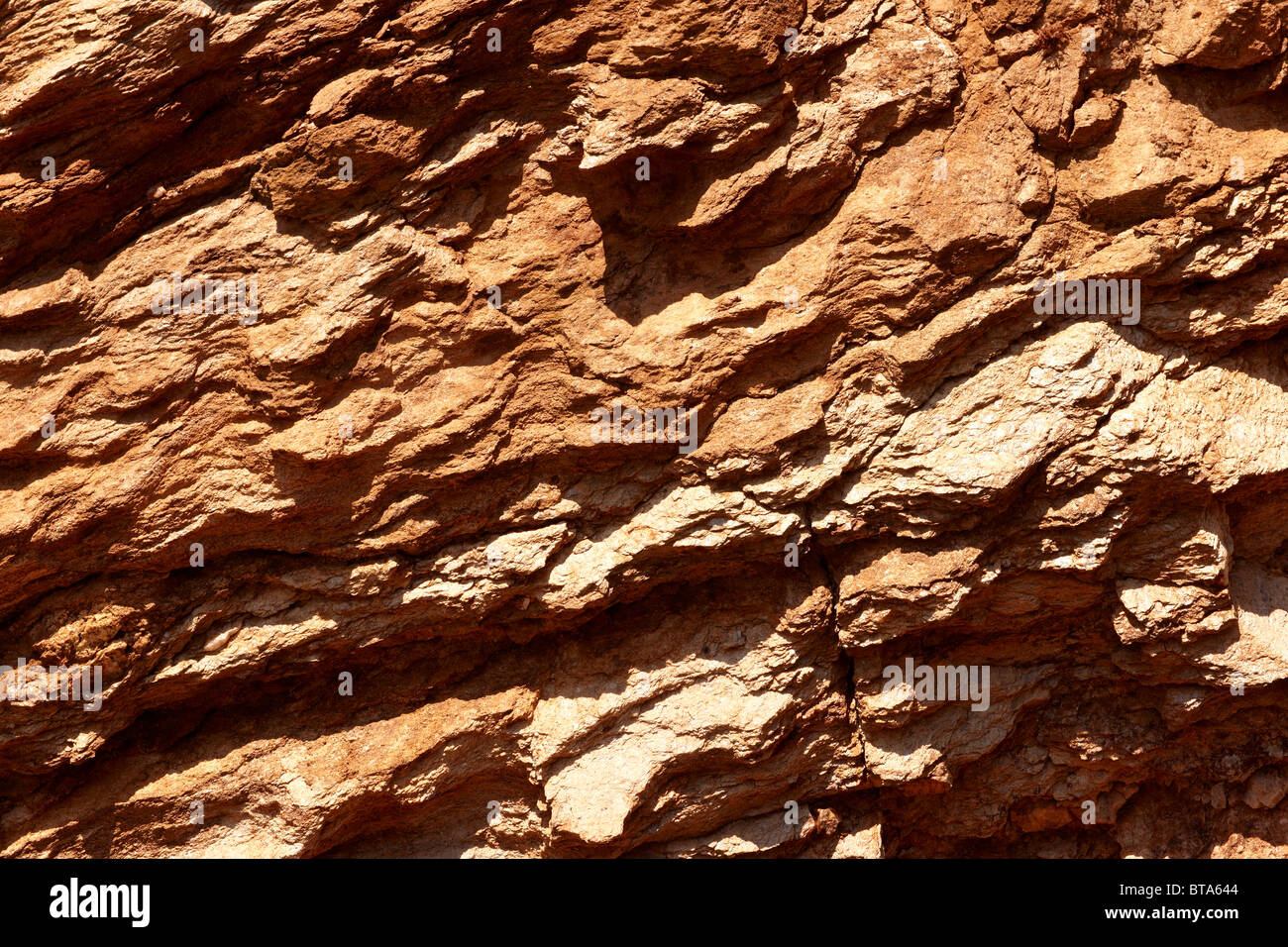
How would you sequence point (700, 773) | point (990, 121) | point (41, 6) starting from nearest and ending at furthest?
point (41, 6), point (990, 121), point (700, 773)

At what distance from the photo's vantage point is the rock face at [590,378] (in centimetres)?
602

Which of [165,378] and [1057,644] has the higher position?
[165,378]

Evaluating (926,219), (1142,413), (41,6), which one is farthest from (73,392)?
(1142,413)

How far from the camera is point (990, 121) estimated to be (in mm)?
6238

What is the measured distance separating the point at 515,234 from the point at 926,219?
2.44m

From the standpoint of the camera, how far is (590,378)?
20.7 feet

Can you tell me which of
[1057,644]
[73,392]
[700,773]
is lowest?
[700,773]

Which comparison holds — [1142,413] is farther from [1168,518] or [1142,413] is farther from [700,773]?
[700,773]

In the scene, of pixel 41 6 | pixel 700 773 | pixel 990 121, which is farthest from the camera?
pixel 700 773

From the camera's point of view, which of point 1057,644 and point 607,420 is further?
point 1057,644

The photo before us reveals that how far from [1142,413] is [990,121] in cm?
194

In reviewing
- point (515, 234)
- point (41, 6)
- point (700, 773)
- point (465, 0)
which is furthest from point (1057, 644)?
point (41, 6)

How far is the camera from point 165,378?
239 inches

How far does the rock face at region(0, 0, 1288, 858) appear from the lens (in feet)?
19.7
